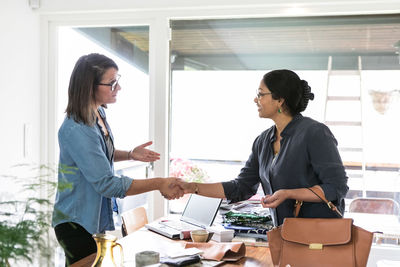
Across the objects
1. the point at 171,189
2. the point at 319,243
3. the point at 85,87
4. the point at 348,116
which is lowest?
the point at 319,243

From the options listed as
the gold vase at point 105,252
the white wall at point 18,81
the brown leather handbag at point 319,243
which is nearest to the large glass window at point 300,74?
the white wall at point 18,81

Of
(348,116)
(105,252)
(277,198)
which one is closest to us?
(105,252)

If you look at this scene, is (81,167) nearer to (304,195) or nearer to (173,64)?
(304,195)

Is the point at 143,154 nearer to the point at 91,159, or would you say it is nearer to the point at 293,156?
the point at 91,159

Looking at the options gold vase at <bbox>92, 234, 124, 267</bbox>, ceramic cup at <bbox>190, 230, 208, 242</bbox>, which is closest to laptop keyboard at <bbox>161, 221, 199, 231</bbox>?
ceramic cup at <bbox>190, 230, 208, 242</bbox>

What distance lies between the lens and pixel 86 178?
93.0 inches

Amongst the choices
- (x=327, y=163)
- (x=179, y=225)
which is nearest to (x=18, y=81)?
(x=179, y=225)

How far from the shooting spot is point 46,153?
3.84 meters

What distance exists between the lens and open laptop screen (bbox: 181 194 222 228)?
9.14ft

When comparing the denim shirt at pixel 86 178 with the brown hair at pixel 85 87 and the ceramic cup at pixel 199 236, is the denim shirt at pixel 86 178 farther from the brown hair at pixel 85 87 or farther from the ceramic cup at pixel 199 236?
the ceramic cup at pixel 199 236

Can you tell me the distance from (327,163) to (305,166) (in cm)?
12

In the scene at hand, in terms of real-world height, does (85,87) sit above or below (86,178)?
above

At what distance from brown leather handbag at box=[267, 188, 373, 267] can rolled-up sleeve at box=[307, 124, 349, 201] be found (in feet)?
0.79

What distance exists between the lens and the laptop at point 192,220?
2.68m
